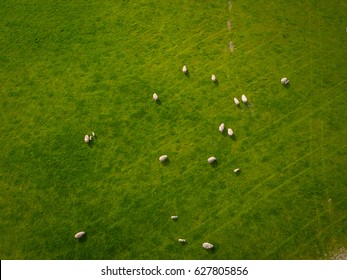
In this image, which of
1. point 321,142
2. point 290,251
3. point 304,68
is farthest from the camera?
point 304,68

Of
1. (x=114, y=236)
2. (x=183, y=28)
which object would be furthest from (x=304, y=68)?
(x=114, y=236)

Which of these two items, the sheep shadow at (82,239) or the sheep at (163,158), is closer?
the sheep shadow at (82,239)

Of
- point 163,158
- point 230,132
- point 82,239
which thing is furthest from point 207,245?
point 82,239

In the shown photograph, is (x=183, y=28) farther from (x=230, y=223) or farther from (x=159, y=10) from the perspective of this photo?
(x=230, y=223)

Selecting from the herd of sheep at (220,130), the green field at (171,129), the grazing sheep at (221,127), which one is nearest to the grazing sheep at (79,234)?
the herd of sheep at (220,130)

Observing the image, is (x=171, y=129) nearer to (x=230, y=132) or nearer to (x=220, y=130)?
(x=220, y=130)

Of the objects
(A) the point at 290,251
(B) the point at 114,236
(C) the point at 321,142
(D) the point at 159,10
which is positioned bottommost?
(A) the point at 290,251

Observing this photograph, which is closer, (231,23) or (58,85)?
(58,85)

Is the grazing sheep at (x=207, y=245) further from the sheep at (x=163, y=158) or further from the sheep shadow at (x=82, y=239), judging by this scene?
the sheep shadow at (x=82, y=239)
